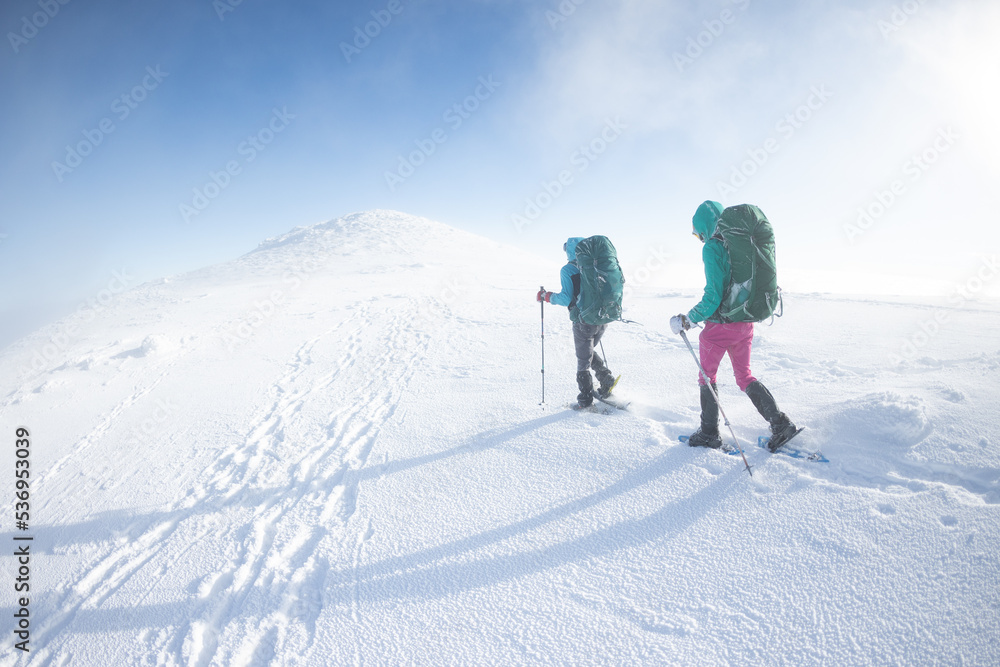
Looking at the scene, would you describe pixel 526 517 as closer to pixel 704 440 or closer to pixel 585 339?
pixel 704 440

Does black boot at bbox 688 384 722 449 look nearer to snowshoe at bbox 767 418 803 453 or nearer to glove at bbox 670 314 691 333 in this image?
snowshoe at bbox 767 418 803 453

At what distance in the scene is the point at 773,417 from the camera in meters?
3.38

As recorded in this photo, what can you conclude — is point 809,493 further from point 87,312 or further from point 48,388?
point 87,312

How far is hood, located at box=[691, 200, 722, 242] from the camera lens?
3408 millimetres

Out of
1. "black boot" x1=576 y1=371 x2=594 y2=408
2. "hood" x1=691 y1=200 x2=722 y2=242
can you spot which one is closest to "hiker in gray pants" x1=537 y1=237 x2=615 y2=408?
"black boot" x1=576 y1=371 x2=594 y2=408

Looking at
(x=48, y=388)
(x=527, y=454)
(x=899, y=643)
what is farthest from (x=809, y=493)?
(x=48, y=388)

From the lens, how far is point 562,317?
10508mm

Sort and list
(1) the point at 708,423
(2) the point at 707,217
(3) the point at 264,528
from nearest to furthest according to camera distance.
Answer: (3) the point at 264,528 → (2) the point at 707,217 → (1) the point at 708,423

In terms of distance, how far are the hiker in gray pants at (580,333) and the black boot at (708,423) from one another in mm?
1368

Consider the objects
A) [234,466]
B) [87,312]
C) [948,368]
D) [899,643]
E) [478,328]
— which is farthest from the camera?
[87,312]

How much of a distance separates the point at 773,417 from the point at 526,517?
231cm

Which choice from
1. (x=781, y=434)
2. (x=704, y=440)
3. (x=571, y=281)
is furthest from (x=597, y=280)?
(x=781, y=434)

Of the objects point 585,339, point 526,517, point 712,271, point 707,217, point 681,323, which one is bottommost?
point 526,517

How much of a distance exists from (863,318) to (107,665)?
37.6 ft
